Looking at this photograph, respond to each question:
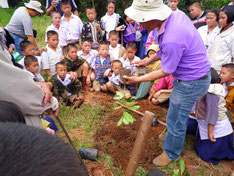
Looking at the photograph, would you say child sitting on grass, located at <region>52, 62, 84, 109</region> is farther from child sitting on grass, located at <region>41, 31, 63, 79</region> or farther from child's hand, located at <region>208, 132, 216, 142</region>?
child's hand, located at <region>208, 132, 216, 142</region>

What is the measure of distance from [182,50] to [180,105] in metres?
0.66

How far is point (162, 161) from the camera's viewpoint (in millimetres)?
2500

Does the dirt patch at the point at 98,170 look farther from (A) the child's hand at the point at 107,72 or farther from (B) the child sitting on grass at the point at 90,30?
(B) the child sitting on grass at the point at 90,30

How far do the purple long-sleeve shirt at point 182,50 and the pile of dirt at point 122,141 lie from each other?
127 centimetres

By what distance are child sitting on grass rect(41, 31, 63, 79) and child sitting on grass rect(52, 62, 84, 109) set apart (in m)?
0.43

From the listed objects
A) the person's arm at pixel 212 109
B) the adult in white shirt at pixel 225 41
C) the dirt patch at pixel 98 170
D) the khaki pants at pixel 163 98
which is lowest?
the dirt patch at pixel 98 170

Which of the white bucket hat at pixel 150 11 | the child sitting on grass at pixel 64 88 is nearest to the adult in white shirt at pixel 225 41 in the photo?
the white bucket hat at pixel 150 11

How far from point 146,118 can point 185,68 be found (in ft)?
2.39

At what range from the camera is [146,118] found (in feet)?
5.91

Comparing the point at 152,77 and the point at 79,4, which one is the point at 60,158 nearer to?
the point at 152,77

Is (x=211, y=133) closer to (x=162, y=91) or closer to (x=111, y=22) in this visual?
(x=162, y=91)

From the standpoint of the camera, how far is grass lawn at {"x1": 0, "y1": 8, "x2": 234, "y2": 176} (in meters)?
2.51

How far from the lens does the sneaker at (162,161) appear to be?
249 centimetres

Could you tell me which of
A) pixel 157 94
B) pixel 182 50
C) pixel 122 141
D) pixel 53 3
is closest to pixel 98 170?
pixel 122 141
